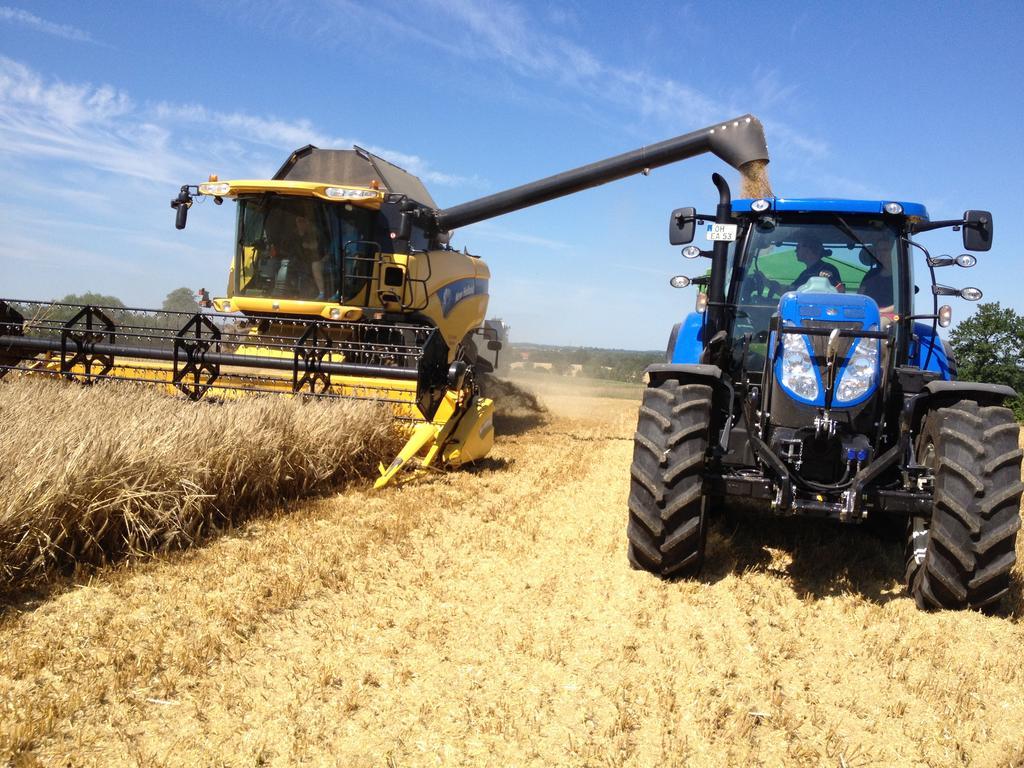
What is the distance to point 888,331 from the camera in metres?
3.75

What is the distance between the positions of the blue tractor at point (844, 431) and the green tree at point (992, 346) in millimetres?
23766

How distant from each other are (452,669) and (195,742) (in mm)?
900

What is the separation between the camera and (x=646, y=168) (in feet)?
29.0

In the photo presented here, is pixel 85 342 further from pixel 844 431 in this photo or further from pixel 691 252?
pixel 844 431

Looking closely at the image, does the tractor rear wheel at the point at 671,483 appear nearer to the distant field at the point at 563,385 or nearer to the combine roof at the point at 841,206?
the combine roof at the point at 841,206

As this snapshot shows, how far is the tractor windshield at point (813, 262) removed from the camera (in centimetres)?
456

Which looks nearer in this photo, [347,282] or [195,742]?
[195,742]

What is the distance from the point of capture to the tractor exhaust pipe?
8.14 meters

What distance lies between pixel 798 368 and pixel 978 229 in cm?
150

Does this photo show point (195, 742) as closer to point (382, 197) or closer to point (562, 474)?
point (562, 474)

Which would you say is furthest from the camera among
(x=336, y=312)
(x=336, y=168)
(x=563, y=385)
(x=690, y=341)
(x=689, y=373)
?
(x=563, y=385)

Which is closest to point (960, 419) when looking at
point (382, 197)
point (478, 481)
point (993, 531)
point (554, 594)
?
point (993, 531)

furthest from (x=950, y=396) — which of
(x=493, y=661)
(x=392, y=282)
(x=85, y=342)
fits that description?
(x=85, y=342)

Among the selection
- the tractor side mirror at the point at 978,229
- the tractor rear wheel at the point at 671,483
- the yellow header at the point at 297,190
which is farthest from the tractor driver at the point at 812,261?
the yellow header at the point at 297,190
